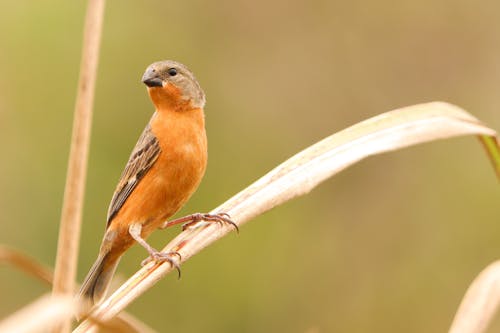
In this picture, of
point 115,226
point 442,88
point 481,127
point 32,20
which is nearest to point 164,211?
point 115,226

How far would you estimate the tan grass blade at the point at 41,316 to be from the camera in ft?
6.37

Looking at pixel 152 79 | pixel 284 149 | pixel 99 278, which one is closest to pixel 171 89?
pixel 152 79

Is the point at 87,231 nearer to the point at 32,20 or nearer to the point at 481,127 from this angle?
the point at 32,20

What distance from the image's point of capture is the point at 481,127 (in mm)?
2916

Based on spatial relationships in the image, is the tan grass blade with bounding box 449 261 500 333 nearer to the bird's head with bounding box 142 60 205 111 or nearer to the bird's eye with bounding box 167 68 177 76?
the bird's head with bounding box 142 60 205 111

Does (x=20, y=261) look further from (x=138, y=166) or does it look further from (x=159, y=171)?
(x=138, y=166)

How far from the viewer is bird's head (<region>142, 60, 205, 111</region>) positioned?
15.5ft

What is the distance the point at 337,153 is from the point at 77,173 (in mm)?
1021

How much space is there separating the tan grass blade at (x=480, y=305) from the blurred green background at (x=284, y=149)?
4390mm

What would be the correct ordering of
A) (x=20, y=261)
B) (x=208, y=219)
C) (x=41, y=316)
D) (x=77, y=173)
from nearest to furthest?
1. (x=41, y=316)
2. (x=20, y=261)
3. (x=77, y=173)
4. (x=208, y=219)

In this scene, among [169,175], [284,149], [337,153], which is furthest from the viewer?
[284,149]

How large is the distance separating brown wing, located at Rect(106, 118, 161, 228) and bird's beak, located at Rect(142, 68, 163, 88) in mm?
273

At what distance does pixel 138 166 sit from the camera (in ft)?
15.7

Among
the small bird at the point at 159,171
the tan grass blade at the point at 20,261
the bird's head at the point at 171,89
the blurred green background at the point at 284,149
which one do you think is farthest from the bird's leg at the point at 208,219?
the blurred green background at the point at 284,149
